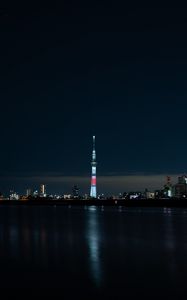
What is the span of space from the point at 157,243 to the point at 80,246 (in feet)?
26.2

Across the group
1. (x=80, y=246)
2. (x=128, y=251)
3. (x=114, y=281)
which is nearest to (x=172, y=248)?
(x=128, y=251)

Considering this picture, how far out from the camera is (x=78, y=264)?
33375mm

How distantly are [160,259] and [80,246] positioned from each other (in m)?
11.9

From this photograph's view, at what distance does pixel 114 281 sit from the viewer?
26469mm

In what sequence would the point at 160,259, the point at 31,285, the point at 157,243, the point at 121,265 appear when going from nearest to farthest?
the point at 31,285, the point at 121,265, the point at 160,259, the point at 157,243

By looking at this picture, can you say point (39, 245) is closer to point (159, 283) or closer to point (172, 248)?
point (172, 248)

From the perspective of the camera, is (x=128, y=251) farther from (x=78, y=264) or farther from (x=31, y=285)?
(x=31, y=285)

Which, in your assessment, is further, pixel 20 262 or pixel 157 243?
pixel 157 243

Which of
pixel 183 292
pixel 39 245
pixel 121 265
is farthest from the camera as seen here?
pixel 39 245

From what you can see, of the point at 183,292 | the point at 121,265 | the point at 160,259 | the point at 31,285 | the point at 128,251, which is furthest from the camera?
the point at 128,251

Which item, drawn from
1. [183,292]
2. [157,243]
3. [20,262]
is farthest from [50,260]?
[157,243]

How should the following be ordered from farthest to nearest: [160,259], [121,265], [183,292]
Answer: [160,259] → [121,265] → [183,292]

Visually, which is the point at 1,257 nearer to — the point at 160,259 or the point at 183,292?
the point at 160,259

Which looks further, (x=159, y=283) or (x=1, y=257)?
(x=1, y=257)
